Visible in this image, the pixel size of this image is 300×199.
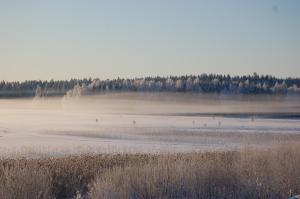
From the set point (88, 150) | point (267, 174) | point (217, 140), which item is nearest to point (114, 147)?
point (88, 150)

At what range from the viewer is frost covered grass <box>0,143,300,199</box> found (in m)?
13.3

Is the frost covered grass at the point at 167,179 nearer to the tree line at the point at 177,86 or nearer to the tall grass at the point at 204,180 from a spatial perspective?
the tall grass at the point at 204,180

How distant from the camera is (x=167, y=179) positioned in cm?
1398

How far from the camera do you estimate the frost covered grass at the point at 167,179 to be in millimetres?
13336

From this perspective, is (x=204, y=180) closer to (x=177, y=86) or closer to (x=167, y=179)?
(x=167, y=179)

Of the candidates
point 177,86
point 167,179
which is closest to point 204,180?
point 167,179

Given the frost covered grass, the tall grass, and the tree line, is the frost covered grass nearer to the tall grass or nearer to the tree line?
the tall grass

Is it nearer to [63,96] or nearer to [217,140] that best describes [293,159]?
[217,140]

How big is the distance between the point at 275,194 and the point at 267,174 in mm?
1183

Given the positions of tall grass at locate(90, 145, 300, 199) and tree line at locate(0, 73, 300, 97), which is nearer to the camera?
tall grass at locate(90, 145, 300, 199)

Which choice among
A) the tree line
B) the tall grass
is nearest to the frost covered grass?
the tall grass

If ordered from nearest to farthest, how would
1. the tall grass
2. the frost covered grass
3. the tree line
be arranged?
the frost covered grass
the tall grass
the tree line

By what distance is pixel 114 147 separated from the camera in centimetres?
2473

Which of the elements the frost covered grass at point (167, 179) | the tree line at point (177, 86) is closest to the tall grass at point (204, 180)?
the frost covered grass at point (167, 179)
